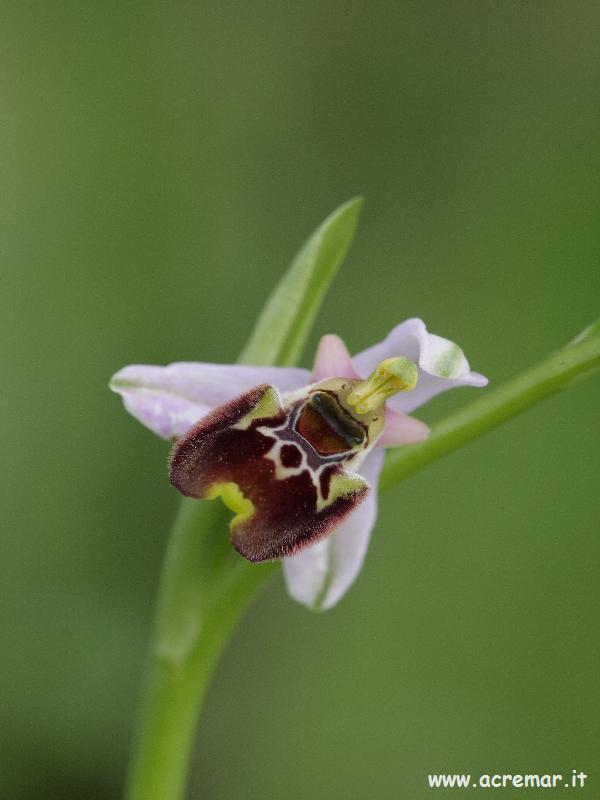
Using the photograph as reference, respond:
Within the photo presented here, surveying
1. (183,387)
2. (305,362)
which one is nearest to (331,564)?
(183,387)

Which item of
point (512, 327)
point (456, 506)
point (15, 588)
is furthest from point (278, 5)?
point (15, 588)

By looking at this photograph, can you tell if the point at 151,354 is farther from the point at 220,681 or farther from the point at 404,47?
the point at 404,47

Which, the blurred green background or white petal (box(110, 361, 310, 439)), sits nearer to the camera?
white petal (box(110, 361, 310, 439))

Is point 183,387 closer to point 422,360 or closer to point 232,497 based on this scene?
point 232,497

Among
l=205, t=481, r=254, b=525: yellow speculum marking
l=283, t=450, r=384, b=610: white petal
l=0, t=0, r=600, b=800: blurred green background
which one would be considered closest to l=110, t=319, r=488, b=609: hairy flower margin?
l=283, t=450, r=384, b=610: white petal

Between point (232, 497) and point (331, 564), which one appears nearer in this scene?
point (232, 497)

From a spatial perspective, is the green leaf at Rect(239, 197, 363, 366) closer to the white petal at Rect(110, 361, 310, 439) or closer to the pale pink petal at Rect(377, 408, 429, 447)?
the white petal at Rect(110, 361, 310, 439)

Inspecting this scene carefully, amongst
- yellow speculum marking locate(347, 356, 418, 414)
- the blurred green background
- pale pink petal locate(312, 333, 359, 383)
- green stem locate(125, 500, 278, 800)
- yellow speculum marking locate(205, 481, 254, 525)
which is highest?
the blurred green background
